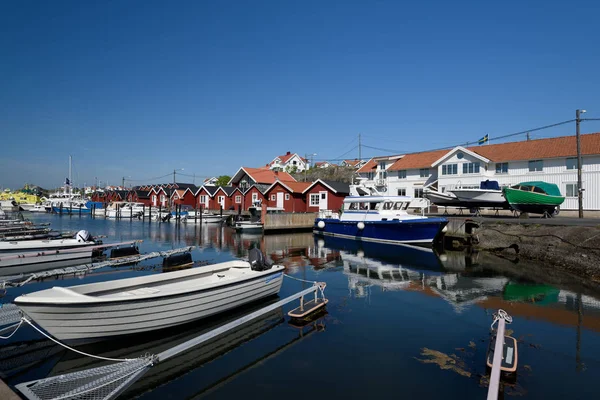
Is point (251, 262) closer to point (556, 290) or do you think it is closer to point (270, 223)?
point (556, 290)

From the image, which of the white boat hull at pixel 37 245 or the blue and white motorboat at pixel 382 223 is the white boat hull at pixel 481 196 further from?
the white boat hull at pixel 37 245

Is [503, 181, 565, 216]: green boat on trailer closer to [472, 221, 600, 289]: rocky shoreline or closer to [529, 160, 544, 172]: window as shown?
[472, 221, 600, 289]: rocky shoreline

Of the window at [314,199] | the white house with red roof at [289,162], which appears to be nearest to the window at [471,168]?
the window at [314,199]

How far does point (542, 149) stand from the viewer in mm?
33344

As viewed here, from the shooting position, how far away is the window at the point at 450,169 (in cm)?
3744

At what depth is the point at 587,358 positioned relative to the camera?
7145 millimetres

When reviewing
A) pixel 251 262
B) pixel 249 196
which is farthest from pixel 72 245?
pixel 249 196

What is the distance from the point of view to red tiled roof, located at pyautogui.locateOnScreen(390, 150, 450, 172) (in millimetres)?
41344

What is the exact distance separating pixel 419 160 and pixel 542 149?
1263 cm

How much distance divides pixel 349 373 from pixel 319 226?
2321 cm

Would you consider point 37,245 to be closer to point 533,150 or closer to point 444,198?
Answer: point 444,198

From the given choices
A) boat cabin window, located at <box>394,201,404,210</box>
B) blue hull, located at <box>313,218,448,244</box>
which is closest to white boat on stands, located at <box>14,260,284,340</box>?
blue hull, located at <box>313,218,448,244</box>

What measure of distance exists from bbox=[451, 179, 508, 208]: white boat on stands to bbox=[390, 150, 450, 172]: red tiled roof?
Result: 12.3m

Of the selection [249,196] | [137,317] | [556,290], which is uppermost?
[249,196]
